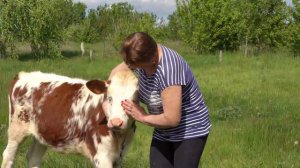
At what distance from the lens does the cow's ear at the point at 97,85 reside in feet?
14.7

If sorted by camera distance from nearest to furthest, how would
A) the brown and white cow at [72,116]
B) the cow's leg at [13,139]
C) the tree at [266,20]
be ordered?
the brown and white cow at [72,116], the cow's leg at [13,139], the tree at [266,20]

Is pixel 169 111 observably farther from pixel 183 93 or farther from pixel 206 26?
pixel 206 26

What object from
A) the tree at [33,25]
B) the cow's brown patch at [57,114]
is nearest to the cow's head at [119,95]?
the cow's brown patch at [57,114]

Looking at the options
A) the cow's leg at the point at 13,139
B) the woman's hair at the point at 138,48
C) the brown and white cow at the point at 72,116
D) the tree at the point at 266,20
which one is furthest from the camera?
the tree at the point at 266,20

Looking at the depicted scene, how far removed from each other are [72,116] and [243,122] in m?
4.86

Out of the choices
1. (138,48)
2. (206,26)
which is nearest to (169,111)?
(138,48)

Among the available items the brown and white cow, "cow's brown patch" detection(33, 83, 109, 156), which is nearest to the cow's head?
the brown and white cow

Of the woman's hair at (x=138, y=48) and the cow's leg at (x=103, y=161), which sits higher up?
the woman's hair at (x=138, y=48)

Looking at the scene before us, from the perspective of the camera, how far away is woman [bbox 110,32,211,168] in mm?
3561

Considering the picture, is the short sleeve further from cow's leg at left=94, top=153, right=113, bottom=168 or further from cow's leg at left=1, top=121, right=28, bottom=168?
cow's leg at left=1, top=121, right=28, bottom=168

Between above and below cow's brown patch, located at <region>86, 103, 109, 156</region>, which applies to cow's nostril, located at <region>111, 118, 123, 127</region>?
above

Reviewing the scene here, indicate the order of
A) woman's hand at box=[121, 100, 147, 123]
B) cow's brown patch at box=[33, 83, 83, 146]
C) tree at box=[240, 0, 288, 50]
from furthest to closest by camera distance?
tree at box=[240, 0, 288, 50] < cow's brown patch at box=[33, 83, 83, 146] < woman's hand at box=[121, 100, 147, 123]

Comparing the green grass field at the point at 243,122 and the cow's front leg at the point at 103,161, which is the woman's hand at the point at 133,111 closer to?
the cow's front leg at the point at 103,161

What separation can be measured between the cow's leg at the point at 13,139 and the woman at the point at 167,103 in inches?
82.0
